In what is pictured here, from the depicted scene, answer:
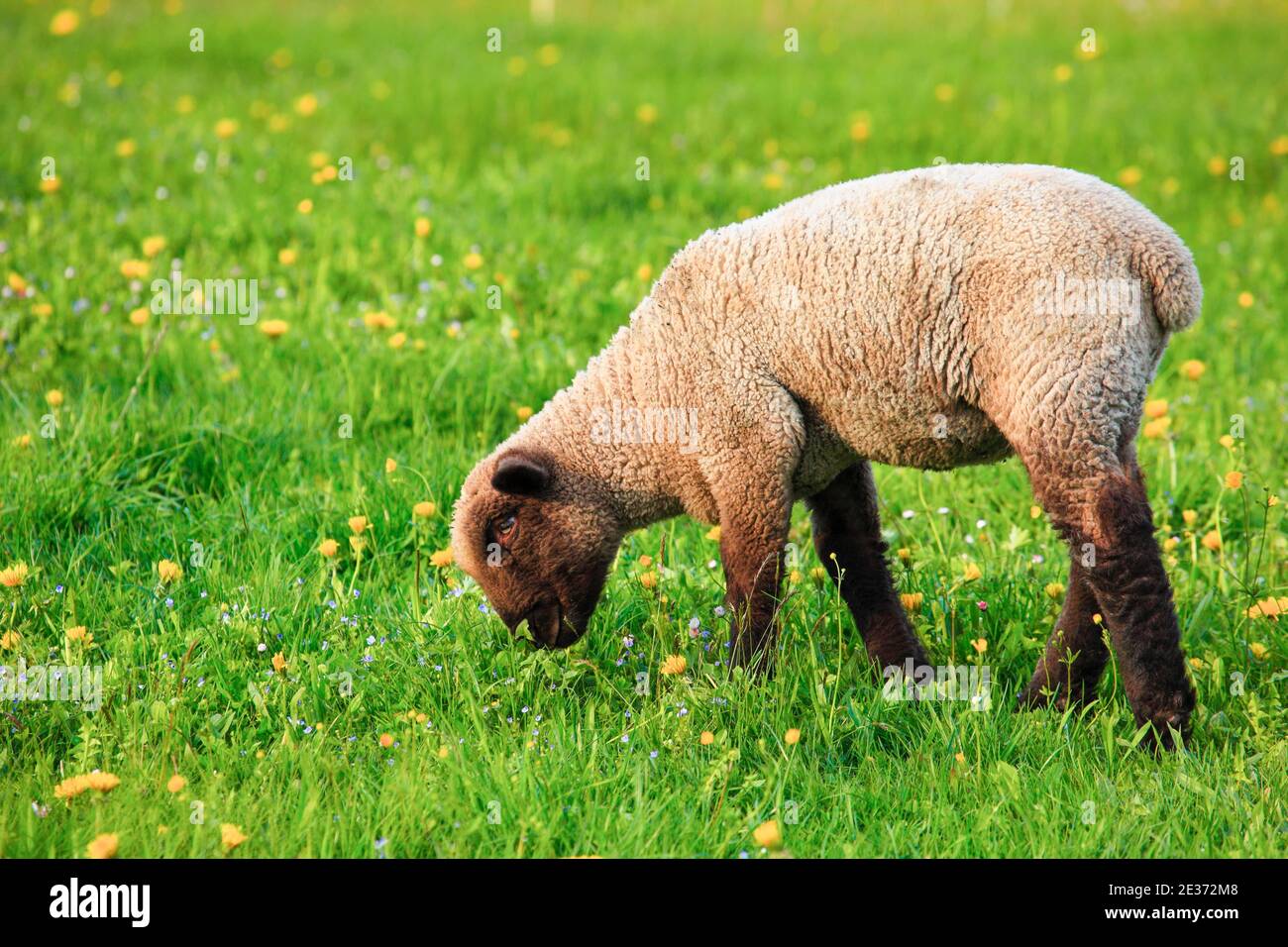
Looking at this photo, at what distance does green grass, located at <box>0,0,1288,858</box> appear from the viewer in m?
4.29

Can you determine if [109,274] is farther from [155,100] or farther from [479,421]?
[155,100]

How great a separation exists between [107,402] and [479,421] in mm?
1835

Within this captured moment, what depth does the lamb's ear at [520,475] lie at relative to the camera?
16.4ft

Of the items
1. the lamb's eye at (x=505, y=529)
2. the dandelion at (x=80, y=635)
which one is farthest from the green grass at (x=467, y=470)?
the lamb's eye at (x=505, y=529)

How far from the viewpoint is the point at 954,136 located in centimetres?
1102

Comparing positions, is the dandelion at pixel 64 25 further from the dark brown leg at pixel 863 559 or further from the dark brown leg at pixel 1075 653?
the dark brown leg at pixel 1075 653

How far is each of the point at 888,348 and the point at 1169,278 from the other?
2.99 feet

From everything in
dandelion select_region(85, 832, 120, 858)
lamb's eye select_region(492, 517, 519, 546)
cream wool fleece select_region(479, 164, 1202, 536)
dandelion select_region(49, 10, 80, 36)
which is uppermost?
dandelion select_region(49, 10, 80, 36)

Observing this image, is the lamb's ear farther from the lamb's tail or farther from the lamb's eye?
the lamb's tail

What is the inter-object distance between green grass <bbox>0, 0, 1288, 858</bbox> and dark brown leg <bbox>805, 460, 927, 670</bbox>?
0.14 metres

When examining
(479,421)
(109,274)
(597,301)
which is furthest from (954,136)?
(109,274)

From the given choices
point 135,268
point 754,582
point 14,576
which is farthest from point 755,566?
point 135,268

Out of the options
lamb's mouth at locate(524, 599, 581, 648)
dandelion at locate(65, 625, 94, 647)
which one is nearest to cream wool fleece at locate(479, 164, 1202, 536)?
lamb's mouth at locate(524, 599, 581, 648)

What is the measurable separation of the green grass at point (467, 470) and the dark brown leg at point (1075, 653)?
0.37 ft
